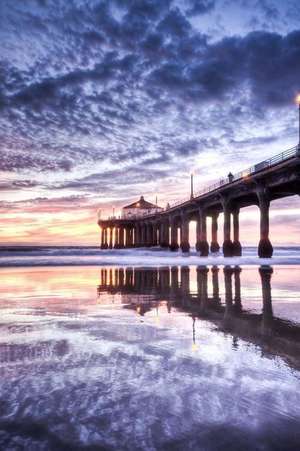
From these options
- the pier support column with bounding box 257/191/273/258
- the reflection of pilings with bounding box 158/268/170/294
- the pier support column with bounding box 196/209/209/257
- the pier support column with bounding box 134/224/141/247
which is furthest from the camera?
the pier support column with bounding box 134/224/141/247

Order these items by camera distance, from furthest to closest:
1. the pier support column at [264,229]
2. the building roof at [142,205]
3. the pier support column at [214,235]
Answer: the building roof at [142,205]
the pier support column at [214,235]
the pier support column at [264,229]

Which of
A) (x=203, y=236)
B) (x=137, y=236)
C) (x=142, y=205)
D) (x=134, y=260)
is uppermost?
(x=142, y=205)

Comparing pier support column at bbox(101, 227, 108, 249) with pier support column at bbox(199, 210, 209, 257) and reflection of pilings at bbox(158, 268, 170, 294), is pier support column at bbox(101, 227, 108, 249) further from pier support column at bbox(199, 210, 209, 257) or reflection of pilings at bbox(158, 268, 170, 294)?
reflection of pilings at bbox(158, 268, 170, 294)

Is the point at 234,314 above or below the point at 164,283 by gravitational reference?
above

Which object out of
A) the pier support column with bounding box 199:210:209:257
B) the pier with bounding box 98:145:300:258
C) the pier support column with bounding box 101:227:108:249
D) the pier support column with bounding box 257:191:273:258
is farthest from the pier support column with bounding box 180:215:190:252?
the pier support column with bounding box 101:227:108:249

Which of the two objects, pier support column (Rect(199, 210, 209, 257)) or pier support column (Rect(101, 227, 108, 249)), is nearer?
pier support column (Rect(199, 210, 209, 257))

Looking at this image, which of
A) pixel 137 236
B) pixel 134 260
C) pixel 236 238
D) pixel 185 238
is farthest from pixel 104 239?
pixel 134 260

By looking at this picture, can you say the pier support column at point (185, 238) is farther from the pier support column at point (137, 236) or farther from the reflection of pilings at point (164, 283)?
the pier support column at point (137, 236)

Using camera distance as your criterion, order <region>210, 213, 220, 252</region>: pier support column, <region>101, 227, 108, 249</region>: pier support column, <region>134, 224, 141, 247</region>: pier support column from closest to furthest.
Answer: <region>210, 213, 220, 252</region>: pier support column, <region>134, 224, 141, 247</region>: pier support column, <region>101, 227, 108, 249</region>: pier support column

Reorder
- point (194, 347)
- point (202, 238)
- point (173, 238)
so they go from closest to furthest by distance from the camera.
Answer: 1. point (194, 347)
2. point (202, 238)
3. point (173, 238)

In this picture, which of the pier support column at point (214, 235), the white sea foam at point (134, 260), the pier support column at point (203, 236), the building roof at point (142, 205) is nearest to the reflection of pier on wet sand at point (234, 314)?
the white sea foam at point (134, 260)

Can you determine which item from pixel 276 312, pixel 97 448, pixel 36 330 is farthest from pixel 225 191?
pixel 97 448

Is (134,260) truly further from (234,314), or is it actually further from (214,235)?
(214,235)

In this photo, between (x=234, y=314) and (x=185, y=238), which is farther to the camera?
(x=185, y=238)
